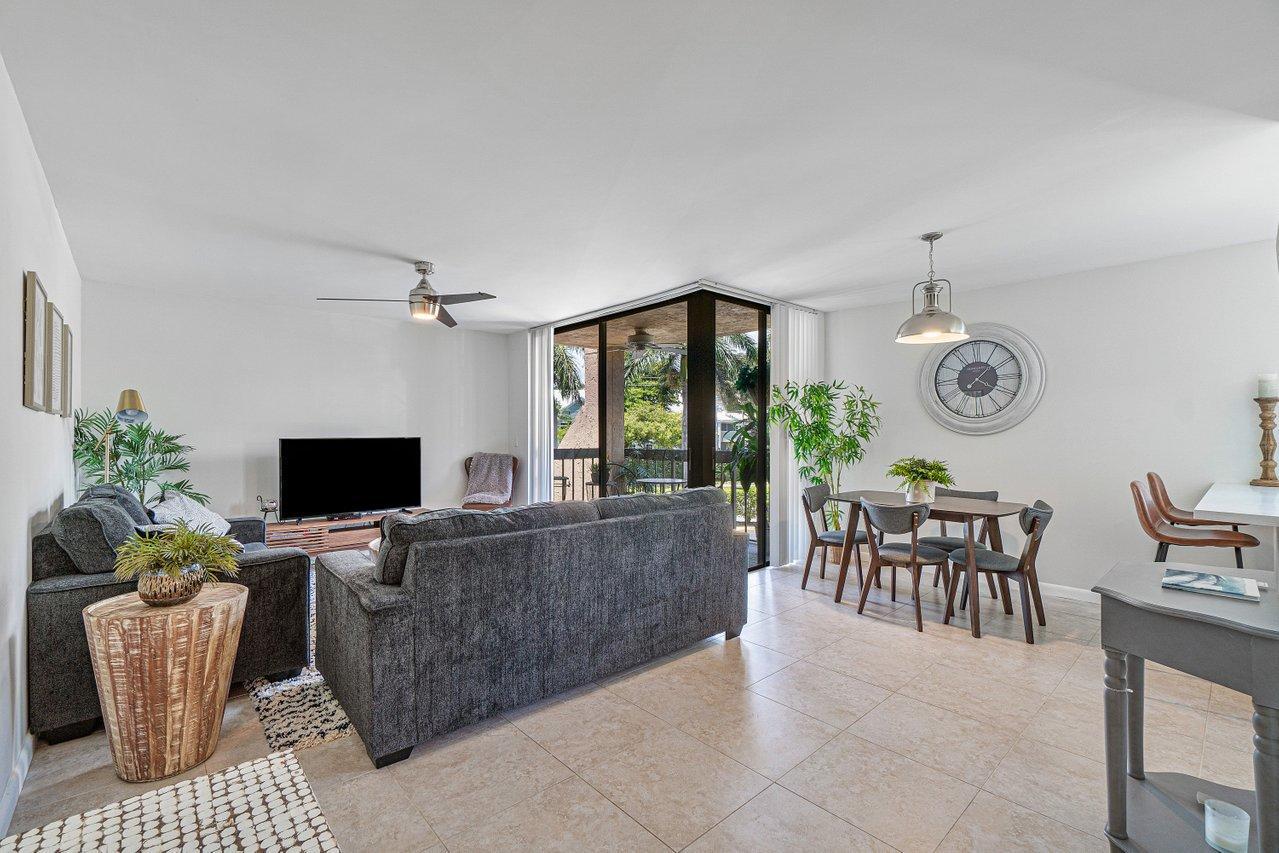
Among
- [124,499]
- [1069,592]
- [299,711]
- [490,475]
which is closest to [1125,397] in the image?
[1069,592]

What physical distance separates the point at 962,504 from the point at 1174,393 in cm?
164

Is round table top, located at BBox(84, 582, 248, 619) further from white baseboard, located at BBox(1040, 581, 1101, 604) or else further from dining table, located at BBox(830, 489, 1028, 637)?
white baseboard, located at BBox(1040, 581, 1101, 604)

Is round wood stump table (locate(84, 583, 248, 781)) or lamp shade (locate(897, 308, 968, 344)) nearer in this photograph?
round wood stump table (locate(84, 583, 248, 781))

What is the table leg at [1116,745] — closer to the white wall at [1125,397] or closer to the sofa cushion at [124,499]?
the white wall at [1125,397]

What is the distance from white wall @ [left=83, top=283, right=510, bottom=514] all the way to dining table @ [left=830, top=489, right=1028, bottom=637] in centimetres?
453

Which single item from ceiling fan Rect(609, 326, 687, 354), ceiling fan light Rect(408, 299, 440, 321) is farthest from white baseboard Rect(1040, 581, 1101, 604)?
ceiling fan light Rect(408, 299, 440, 321)

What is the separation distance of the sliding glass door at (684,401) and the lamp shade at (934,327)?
1571 millimetres

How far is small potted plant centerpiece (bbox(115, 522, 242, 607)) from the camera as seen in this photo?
207 cm

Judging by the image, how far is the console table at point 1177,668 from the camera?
1.33 meters

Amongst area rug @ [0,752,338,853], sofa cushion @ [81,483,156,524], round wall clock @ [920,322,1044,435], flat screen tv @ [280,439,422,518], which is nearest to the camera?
area rug @ [0,752,338,853]

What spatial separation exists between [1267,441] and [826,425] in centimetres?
269

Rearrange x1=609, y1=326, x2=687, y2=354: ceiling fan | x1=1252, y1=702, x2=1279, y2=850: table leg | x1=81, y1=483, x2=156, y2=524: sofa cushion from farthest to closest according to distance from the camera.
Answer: x1=609, y1=326, x2=687, y2=354: ceiling fan, x1=81, y1=483, x2=156, y2=524: sofa cushion, x1=1252, y1=702, x2=1279, y2=850: table leg

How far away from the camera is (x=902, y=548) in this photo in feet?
12.7

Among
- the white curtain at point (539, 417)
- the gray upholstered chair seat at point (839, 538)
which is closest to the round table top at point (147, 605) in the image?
the gray upholstered chair seat at point (839, 538)
